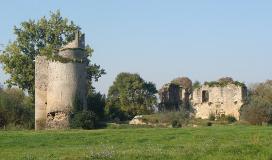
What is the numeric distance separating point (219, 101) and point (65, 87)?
19.6 meters

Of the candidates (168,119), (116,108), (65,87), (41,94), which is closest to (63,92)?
(65,87)

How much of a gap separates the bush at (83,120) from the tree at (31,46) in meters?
11.3

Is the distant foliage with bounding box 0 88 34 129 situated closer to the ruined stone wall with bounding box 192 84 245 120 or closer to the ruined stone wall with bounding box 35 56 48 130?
the ruined stone wall with bounding box 35 56 48 130

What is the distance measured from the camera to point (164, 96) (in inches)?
2442

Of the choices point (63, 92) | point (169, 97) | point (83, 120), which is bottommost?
point (83, 120)

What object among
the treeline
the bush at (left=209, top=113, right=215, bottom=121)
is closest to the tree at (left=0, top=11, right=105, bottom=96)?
the treeline

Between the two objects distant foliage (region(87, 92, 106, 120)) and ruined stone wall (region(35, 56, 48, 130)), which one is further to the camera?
distant foliage (region(87, 92, 106, 120))

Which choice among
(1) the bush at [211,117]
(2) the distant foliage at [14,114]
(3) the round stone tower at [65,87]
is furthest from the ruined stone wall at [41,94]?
(1) the bush at [211,117]

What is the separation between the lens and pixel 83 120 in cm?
3716

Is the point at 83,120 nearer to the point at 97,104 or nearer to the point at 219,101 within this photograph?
the point at 97,104

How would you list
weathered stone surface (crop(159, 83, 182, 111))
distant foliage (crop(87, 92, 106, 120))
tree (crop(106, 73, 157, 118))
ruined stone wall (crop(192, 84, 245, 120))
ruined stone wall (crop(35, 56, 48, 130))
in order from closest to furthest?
ruined stone wall (crop(35, 56, 48, 130)) < distant foliage (crop(87, 92, 106, 120)) < ruined stone wall (crop(192, 84, 245, 120)) < tree (crop(106, 73, 157, 118)) < weathered stone surface (crop(159, 83, 182, 111))

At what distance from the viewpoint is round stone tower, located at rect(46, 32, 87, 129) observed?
1518 inches

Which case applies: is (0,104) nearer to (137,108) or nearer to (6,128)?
(6,128)

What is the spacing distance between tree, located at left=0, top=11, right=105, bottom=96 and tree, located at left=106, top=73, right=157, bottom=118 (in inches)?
384
